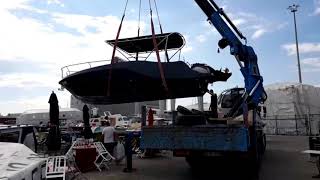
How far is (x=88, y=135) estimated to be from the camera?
15047 millimetres

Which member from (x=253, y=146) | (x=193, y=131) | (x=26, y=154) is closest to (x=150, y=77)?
(x=193, y=131)

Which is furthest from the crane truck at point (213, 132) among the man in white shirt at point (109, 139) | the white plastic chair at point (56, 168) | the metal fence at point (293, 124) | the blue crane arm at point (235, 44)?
the metal fence at point (293, 124)

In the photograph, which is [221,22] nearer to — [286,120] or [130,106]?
[286,120]

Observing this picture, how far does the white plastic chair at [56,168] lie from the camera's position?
6.85 metres

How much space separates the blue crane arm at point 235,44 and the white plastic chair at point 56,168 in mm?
5924

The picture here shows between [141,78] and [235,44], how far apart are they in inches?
126

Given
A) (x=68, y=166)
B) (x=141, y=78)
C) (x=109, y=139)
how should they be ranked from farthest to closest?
(x=109, y=139), (x=141, y=78), (x=68, y=166)

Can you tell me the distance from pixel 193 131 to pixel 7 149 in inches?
181

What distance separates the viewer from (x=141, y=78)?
35.8ft

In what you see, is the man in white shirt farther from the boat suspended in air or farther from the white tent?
the white tent

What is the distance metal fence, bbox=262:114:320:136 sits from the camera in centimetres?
3338

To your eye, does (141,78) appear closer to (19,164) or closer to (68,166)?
(68,166)

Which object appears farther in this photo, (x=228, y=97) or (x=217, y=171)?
(x=228, y=97)

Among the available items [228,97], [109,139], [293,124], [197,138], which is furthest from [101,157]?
[293,124]
